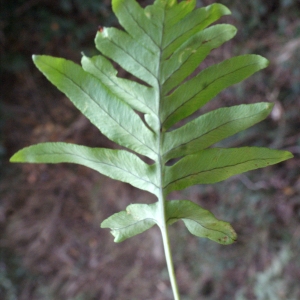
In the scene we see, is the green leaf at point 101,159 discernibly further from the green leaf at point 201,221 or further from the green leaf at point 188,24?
the green leaf at point 188,24

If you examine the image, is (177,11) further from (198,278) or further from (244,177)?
(198,278)

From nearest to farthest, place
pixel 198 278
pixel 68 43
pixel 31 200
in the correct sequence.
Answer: pixel 198 278 < pixel 68 43 < pixel 31 200

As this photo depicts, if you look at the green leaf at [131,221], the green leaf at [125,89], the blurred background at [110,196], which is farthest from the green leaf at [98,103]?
the blurred background at [110,196]

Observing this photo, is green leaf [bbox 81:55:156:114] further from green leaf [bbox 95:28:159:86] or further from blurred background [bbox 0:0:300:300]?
blurred background [bbox 0:0:300:300]

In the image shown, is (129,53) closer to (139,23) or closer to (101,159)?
(139,23)

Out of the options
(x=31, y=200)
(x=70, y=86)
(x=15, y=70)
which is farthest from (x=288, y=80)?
(x=31, y=200)

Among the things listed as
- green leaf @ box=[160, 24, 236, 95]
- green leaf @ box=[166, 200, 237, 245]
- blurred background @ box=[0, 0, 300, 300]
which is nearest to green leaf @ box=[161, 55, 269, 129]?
green leaf @ box=[160, 24, 236, 95]
